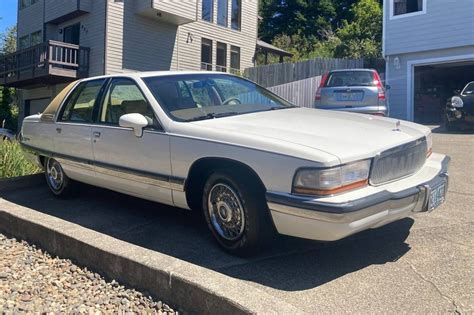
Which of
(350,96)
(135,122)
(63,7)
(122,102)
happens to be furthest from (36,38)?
(135,122)

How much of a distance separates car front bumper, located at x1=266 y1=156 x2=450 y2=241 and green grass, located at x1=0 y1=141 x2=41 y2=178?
525cm

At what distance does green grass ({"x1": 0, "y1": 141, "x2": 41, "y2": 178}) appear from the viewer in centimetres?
729

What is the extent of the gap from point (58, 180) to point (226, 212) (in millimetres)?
3006

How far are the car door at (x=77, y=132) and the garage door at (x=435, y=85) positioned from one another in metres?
13.1

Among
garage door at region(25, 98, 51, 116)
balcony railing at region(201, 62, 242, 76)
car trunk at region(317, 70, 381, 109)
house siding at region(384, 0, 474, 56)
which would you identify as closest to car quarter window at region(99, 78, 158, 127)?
car trunk at region(317, 70, 381, 109)

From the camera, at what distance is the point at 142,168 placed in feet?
14.0

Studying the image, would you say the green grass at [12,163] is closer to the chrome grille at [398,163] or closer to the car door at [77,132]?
the car door at [77,132]

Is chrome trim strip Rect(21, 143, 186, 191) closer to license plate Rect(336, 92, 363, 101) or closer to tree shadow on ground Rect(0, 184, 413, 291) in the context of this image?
tree shadow on ground Rect(0, 184, 413, 291)

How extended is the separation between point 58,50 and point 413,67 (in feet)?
42.6

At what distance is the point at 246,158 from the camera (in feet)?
11.2

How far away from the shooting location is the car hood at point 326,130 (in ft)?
10.8

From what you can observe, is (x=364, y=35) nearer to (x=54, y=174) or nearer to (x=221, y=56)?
(x=221, y=56)

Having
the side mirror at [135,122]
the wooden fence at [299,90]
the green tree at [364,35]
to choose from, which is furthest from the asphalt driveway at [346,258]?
the green tree at [364,35]

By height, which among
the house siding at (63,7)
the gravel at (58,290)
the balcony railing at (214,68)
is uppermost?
the house siding at (63,7)
